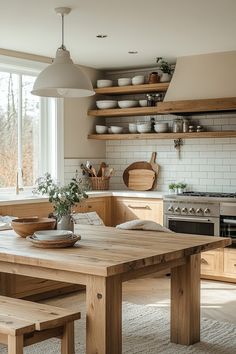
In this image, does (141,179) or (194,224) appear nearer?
(194,224)

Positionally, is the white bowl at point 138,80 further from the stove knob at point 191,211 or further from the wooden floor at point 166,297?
the wooden floor at point 166,297

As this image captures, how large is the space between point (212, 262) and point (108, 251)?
307cm

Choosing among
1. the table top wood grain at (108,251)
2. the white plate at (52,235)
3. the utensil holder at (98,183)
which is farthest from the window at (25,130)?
the white plate at (52,235)

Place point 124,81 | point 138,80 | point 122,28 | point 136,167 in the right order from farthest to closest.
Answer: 1. point 136,167
2. point 124,81
3. point 138,80
4. point 122,28

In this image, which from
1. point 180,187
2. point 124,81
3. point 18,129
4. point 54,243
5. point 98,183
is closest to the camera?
point 54,243

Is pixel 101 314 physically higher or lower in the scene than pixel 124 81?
lower

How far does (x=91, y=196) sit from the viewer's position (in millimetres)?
7219

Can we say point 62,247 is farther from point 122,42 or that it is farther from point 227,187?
point 227,187

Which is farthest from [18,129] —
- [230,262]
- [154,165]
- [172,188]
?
[230,262]

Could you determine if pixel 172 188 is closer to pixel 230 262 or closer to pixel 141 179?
pixel 141 179

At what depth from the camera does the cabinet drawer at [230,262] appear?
21.4 ft

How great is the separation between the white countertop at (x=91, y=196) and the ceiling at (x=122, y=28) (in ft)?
5.26

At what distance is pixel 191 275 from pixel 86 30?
263cm

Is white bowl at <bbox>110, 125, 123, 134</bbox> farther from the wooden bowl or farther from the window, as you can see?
the wooden bowl
